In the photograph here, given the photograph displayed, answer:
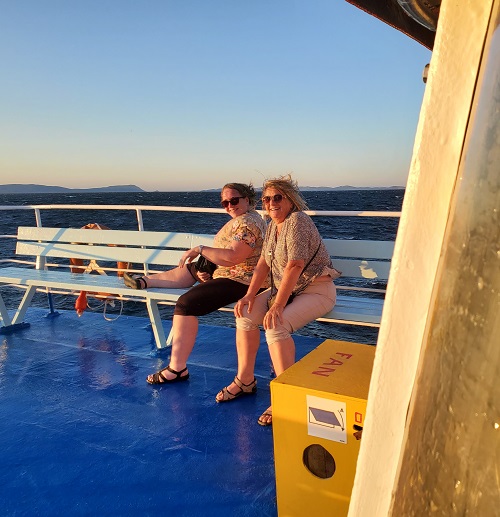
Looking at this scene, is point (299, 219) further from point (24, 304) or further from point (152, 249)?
point (24, 304)

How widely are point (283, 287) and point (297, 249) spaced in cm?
22

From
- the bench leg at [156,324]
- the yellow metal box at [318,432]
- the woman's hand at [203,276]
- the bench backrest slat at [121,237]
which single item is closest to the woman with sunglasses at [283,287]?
the woman's hand at [203,276]

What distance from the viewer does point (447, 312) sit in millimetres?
698

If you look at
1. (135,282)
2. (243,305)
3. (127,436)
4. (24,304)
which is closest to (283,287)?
(243,305)

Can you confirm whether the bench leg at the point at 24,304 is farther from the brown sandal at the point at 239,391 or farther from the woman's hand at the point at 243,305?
the woman's hand at the point at 243,305

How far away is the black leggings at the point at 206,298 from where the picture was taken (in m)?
3.39

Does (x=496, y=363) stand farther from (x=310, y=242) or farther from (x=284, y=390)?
(x=310, y=242)

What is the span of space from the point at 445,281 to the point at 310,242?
2280 mm

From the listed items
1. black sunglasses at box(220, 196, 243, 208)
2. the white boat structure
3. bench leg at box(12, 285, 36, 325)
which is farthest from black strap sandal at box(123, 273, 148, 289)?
the white boat structure

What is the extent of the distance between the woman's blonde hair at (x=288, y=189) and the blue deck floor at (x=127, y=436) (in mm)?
1190

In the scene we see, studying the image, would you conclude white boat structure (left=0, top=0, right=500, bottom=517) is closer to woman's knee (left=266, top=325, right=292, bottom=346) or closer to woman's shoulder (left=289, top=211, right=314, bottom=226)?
woman's knee (left=266, top=325, right=292, bottom=346)

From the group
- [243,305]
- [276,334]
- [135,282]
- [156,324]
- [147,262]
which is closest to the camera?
[276,334]

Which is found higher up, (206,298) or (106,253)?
(206,298)

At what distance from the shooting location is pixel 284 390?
1850 mm
